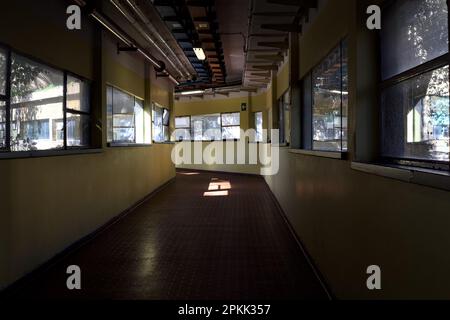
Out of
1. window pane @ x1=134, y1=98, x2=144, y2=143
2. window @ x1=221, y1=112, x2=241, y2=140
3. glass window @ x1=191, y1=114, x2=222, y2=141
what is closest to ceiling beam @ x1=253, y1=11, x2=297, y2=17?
window pane @ x1=134, y1=98, x2=144, y2=143

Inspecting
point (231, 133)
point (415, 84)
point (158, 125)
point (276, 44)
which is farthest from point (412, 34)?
point (231, 133)

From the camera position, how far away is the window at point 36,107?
3584 millimetres

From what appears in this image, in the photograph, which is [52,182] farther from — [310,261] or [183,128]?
[183,128]

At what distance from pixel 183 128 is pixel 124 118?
8.85 meters

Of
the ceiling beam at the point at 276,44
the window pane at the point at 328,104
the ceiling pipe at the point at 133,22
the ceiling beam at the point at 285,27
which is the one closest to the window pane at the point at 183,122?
the ceiling pipe at the point at 133,22

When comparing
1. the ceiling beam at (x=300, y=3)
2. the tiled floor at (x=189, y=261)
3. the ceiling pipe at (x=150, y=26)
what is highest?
the ceiling pipe at (x=150, y=26)

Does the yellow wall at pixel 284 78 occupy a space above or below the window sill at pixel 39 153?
above

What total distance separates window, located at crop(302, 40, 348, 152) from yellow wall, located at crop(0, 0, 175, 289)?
9.45ft

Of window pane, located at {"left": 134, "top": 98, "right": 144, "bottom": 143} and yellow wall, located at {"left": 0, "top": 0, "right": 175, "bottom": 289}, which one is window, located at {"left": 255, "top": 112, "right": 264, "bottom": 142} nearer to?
window pane, located at {"left": 134, "top": 98, "right": 144, "bottom": 143}

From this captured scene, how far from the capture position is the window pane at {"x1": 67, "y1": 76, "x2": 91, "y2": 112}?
502 cm

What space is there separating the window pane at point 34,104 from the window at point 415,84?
321 centimetres

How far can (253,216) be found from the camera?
6.78m

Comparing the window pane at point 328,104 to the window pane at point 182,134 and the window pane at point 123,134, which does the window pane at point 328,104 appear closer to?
the window pane at point 123,134
